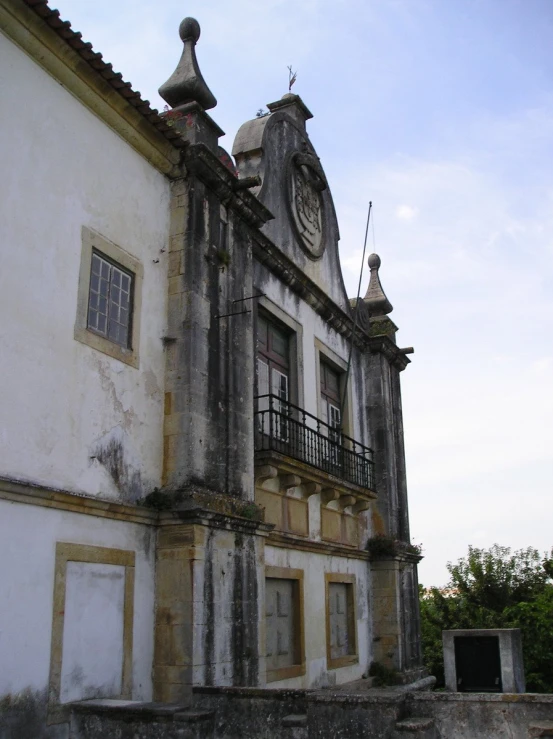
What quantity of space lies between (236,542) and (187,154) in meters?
4.73

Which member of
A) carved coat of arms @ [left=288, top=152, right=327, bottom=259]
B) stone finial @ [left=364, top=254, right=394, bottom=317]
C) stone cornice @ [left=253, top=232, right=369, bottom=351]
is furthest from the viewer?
stone finial @ [left=364, top=254, right=394, bottom=317]

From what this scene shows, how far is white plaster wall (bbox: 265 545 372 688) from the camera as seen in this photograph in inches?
463

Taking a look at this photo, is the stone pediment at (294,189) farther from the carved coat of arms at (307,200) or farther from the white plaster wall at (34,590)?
the white plaster wall at (34,590)

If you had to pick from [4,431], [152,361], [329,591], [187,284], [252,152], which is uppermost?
[252,152]

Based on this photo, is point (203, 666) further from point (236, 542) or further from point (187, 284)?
point (187, 284)

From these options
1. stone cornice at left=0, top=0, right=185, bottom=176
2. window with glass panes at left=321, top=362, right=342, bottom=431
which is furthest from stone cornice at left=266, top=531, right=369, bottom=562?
stone cornice at left=0, top=0, right=185, bottom=176

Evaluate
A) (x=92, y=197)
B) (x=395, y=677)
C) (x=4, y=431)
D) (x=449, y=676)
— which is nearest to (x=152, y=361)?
(x=92, y=197)

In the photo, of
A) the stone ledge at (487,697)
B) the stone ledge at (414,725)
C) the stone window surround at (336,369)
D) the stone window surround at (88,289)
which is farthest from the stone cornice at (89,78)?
the stone ledge at (414,725)

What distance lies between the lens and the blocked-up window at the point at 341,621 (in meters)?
13.1

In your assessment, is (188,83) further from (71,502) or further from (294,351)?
(71,502)

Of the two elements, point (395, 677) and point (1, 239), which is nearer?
point (1, 239)

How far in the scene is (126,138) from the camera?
9.45 m

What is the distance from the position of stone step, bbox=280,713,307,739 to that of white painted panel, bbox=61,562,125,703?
206 centimetres

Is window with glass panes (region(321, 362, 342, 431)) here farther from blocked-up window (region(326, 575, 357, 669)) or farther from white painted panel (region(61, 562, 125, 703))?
white painted panel (region(61, 562, 125, 703))
